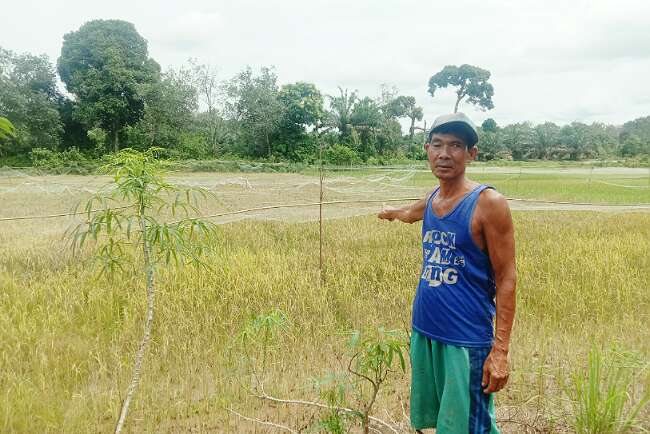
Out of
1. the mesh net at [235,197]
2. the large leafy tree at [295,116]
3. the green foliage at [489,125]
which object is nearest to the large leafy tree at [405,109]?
the large leafy tree at [295,116]

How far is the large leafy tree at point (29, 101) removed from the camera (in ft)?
47.3

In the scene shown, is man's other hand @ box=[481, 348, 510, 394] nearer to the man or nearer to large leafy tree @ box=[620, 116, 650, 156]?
the man

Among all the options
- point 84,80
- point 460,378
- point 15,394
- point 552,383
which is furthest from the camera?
point 84,80

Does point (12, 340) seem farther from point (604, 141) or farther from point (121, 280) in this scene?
point (604, 141)

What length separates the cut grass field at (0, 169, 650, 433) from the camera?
7.86 feet

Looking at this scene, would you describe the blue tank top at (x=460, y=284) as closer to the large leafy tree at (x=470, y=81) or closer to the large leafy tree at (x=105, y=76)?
the large leafy tree at (x=105, y=76)

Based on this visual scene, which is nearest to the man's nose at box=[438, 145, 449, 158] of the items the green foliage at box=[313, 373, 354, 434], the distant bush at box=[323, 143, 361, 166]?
the green foliage at box=[313, 373, 354, 434]

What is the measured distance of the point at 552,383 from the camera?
2719 mm

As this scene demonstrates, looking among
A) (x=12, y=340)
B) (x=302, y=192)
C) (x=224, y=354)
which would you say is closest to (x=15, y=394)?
(x=12, y=340)

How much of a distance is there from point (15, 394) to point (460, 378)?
2328 millimetres

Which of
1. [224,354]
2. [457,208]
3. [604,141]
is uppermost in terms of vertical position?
[604,141]

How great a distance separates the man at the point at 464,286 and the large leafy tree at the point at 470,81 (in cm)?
3667

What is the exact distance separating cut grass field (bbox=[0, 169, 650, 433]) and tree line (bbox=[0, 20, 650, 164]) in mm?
9971

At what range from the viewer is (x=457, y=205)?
1.50m
